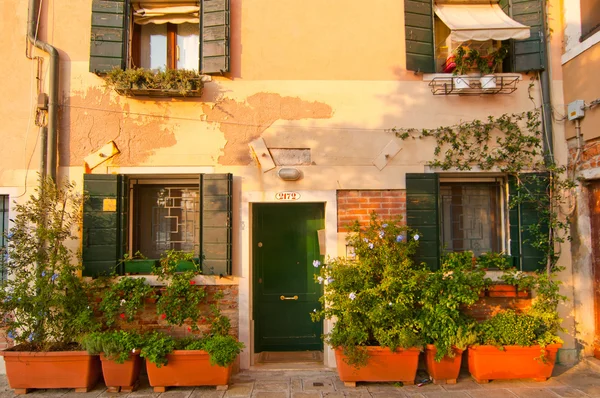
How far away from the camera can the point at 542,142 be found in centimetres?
538

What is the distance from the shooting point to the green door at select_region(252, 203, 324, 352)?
560cm

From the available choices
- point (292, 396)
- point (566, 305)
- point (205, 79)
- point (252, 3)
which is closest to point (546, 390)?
point (566, 305)

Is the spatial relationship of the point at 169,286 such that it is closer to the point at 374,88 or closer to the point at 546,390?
the point at 374,88

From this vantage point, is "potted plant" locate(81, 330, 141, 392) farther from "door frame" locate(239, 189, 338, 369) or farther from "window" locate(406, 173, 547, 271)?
"window" locate(406, 173, 547, 271)

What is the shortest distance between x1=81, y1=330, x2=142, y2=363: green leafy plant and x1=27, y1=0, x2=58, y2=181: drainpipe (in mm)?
2036

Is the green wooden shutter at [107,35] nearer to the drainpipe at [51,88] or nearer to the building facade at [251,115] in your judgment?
the building facade at [251,115]

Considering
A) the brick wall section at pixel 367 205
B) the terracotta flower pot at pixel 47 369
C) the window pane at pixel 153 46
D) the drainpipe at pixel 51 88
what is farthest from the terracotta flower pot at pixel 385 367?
the window pane at pixel 153 46

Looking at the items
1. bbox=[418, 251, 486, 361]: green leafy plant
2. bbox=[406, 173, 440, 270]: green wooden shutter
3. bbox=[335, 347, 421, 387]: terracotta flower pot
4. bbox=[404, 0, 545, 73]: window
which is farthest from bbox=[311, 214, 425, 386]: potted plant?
bbox=[404, 0, 545, 73]: window

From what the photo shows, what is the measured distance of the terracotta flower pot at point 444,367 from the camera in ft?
15.3

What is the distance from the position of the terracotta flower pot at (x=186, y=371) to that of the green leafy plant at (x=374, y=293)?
127cm

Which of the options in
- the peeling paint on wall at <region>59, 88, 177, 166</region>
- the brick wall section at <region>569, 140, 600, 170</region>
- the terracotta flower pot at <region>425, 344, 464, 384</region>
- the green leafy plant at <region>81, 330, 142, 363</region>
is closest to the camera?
the green leafy plant at <region>81, 330, 142, 363</region>

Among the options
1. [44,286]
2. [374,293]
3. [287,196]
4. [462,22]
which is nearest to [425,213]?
[374,293]

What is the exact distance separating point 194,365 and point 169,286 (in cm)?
93

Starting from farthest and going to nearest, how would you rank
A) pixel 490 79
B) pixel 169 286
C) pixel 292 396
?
pixel 490 79 < pixel 169 286 < pixel 292 396
